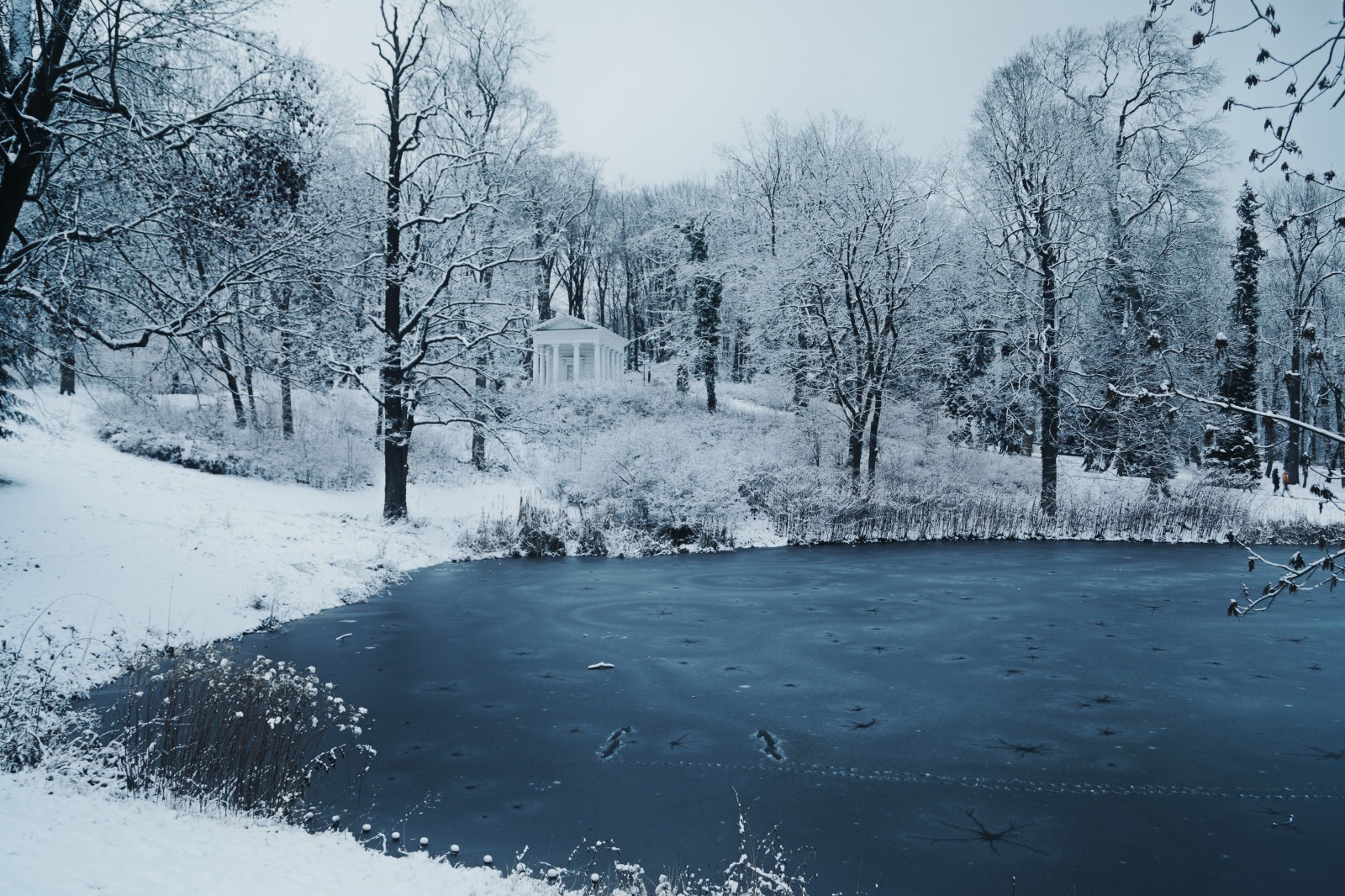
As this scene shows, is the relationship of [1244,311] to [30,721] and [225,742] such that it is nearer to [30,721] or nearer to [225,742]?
[225,742]

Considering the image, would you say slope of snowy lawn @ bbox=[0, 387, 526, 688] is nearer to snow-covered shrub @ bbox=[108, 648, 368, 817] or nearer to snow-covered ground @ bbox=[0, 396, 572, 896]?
snow-covered ground @ bbox=[0, 396, 572, 896]

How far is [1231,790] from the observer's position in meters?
7.29

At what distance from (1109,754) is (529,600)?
32.0ft

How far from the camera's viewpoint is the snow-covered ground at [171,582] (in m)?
4.39

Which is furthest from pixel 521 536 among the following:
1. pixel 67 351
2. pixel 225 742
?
pixel 225 742

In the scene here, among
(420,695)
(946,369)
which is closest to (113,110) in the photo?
(420,695)

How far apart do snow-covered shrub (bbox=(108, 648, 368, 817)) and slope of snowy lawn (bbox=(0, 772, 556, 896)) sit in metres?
0.51

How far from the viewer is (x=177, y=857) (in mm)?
4418

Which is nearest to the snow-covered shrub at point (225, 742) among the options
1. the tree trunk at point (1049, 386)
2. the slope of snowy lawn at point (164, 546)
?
the slope of snowy lawn at point (164, 546)

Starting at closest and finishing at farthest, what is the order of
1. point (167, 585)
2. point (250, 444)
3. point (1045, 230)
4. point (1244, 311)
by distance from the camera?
point (167, 585) < point (250, 444) < point (1045, 230) < point (1244, 311)

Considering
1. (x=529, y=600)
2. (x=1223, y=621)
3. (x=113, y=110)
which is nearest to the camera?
(x=113, y=110)

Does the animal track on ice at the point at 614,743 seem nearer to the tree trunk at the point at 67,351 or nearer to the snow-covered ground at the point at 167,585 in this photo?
the snow-covered ground at the point at 167,585

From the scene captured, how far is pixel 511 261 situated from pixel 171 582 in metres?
10.1

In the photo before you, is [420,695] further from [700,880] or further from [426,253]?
[426,253]
